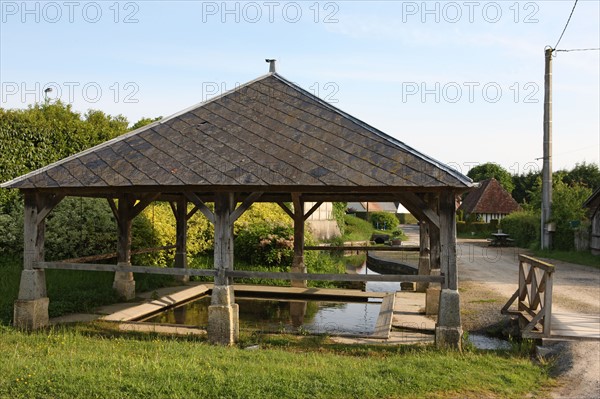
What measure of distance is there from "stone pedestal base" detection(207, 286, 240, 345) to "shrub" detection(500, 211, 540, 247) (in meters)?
24.8

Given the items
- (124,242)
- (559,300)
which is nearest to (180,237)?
(124,242)

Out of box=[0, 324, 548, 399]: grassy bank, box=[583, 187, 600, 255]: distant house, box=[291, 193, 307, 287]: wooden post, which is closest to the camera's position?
box=[0, 324, 548, 399]: grassy bank

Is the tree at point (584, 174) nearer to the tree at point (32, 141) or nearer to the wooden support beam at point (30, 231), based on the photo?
the tree at point (32, 141)

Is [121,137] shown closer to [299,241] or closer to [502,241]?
[299,241]

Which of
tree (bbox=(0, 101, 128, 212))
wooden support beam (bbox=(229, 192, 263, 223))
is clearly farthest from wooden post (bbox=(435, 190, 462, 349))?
tree (bbox=(0, 101, 128, 212))

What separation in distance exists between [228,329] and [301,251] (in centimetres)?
633

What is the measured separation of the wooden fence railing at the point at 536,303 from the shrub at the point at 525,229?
68.4 ft

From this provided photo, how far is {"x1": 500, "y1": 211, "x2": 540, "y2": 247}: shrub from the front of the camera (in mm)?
31975

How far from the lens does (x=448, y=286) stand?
865cm

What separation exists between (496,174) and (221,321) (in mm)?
76252

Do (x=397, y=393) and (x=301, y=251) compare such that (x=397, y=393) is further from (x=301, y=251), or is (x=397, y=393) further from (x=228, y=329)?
(x=301, y=251)

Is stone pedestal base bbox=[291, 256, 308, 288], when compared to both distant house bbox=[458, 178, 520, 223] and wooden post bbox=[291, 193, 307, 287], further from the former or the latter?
distant house bbox=[458, 178, 520, 223]

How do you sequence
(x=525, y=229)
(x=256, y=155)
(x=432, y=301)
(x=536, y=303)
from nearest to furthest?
1. (x=256, y=155)
2. (x=536, y=303)
3. (x=432, y=301)
4. (x=525, y=229)

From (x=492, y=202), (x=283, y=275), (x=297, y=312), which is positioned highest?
(x=492, y=202)
